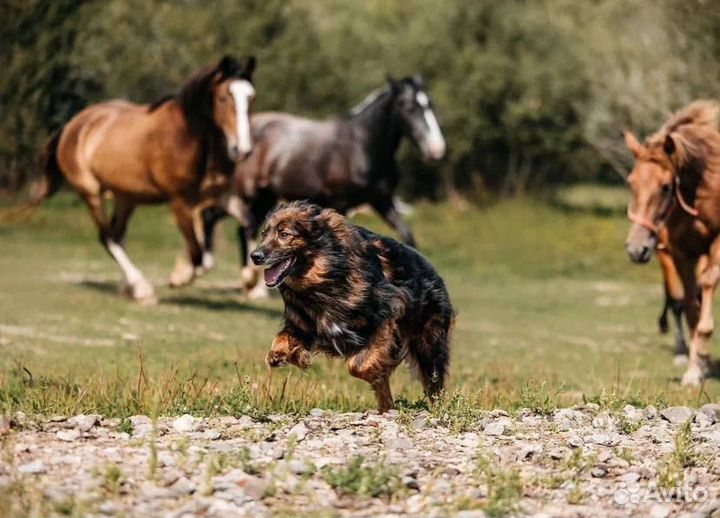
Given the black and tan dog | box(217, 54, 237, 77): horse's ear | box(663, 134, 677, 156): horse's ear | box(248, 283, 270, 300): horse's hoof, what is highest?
box(217, 54, 237, 77): horse's ear

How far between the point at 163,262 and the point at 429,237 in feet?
21.4

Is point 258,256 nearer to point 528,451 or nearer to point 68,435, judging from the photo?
point 68,435

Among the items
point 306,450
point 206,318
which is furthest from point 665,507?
point 206,318

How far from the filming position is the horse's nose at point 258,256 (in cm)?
790

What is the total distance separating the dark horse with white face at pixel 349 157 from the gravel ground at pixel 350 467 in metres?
9.50

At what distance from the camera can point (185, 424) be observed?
7.81m

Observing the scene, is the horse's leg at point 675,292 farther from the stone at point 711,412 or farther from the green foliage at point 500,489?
the green foliage at point 500,489

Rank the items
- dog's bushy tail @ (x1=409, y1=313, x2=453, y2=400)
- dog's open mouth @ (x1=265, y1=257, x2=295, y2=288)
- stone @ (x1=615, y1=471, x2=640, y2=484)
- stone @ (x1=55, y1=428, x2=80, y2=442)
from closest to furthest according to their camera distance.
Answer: stone @ (x1=615, y1=471, x2=640, y2=484) < stone @ (x1=55, y1=428, x2=80, y2=442) < dog's open mouth @ (x1=265, y1=257, x2=295, y2=288) < dog's bushy tail @ (x1=409, y1=313, x2=453, y2=400)

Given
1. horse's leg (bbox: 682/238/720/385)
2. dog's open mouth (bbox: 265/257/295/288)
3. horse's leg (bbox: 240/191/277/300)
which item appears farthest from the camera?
horse's leg (bbox: 240/191/277/300)

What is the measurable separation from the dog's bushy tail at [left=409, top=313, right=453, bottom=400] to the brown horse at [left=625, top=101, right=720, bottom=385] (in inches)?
148

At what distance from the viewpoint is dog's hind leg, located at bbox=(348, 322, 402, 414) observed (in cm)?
828

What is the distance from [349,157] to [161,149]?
2822mm

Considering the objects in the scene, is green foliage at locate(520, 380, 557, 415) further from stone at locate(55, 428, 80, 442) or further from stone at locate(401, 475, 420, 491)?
stone at locate(55, 428, 80, 442)

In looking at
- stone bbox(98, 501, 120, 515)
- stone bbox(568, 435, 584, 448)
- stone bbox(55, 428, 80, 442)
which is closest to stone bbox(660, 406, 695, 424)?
stone bbox(568, 435, 584, 448)
